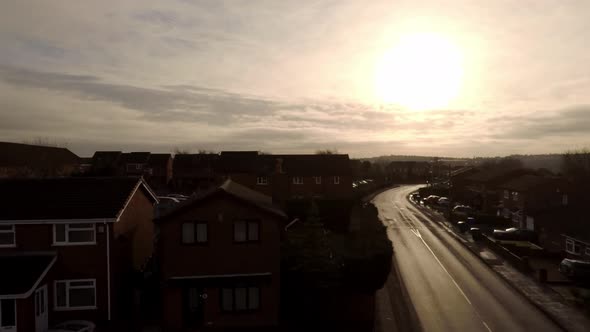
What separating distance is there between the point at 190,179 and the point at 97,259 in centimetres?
6243

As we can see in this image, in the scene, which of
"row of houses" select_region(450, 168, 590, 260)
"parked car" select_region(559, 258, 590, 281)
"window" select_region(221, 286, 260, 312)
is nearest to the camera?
"window" select_region(221, 286, 260, 312)

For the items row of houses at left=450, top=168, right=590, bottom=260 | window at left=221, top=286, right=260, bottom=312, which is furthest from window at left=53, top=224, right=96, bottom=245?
row of houses at left=450, top=168, right=590, bottom=260

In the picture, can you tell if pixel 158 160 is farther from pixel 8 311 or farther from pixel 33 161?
pixel 8 311

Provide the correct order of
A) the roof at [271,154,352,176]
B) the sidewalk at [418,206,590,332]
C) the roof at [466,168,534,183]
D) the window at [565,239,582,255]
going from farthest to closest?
the roof at [466,168,534,183] → the roof at [271,154,352,176] → the window at [565,239,582,255] → the sidewalk at [418,206,590,332]

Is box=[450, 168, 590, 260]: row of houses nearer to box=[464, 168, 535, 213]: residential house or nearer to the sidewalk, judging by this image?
box=[464, 168, 535, 213]: residential house

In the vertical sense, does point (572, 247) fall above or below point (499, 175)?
below

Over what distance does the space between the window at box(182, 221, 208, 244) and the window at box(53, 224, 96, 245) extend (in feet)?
17.1

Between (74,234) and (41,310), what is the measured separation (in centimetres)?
402

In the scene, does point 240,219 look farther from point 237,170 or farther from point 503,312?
point 237,170

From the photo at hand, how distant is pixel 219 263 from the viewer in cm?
2312

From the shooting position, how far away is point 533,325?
24.8 metres

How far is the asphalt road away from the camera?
81.4 feet

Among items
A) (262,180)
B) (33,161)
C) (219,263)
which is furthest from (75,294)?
(33,161)

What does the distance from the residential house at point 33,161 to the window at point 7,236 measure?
51578 millimetres
